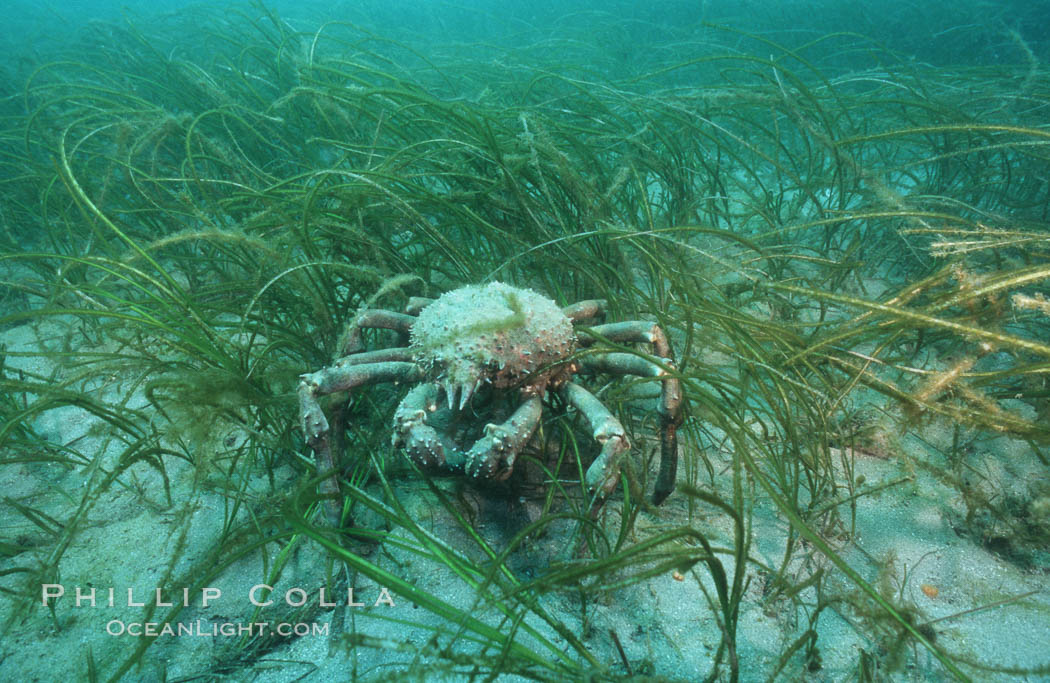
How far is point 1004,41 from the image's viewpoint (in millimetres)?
10414

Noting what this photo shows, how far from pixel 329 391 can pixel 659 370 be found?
166 cm

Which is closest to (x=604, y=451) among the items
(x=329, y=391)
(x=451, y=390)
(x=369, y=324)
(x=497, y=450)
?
(x=497, y=450)

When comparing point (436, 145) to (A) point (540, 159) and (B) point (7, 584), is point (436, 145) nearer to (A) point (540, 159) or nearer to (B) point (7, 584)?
(A) point (540, 159)

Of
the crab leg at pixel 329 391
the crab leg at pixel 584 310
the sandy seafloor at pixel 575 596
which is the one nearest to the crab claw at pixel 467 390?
the crab leg at pixel 329 391

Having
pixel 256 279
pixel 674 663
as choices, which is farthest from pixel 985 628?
pixel 256 279

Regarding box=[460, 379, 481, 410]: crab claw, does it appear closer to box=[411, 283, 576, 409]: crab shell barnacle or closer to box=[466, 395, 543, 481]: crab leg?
box=[411, 283, 576, 409]: crab shell barnacle

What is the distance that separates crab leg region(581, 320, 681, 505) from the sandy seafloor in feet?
0.72

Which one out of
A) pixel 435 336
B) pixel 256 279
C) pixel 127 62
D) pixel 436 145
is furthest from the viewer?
pixel 127 62

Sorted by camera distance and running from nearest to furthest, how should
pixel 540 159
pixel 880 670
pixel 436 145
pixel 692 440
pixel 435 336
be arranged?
1. pixel 880 670
2. pixel 435 336
3. pixel 692 440
4. pixel 540 159
5. pixel 436 145

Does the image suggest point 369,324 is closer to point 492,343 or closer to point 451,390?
point 451,390

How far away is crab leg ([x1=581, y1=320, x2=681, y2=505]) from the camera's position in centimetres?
233

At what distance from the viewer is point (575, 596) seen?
208 centimetres

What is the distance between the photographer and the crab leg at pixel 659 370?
7.64ft

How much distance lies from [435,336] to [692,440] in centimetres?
144
